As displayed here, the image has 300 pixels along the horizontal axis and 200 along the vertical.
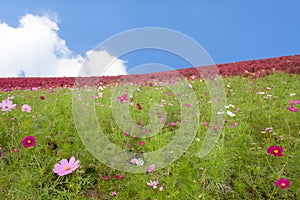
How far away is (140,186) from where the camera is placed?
1911mm

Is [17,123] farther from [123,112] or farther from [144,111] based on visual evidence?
[144,111]

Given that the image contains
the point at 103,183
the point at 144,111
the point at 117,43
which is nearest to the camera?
the point at 103,183

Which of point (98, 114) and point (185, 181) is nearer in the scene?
point (185, 181)

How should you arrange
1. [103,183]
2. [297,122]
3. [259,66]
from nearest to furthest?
[103,183] → [297,122] → [259,66]

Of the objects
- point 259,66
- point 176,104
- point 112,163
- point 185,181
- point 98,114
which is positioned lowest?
point 185,181

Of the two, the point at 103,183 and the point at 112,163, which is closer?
the point at 103,183

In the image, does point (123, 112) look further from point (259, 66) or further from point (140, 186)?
point (259, 66)

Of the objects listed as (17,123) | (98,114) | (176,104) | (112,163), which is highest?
(176,104)

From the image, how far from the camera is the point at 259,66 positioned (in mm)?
8945

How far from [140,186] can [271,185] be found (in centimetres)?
92

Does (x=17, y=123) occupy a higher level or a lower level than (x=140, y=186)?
higher

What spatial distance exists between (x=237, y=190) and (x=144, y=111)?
1.89 m

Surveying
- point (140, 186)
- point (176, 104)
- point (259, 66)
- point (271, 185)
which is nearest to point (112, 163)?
point (140, 186)

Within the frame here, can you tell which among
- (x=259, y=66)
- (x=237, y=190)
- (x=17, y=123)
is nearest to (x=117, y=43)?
(x=17, y=123)
